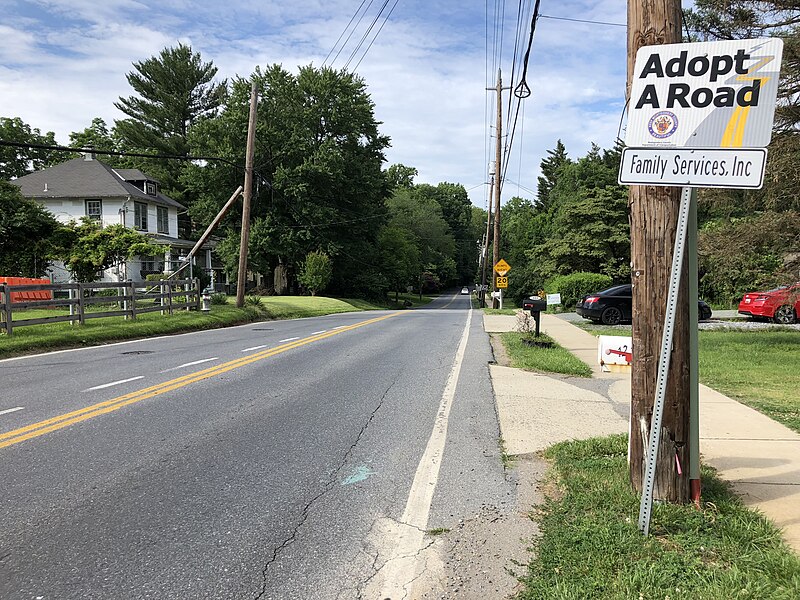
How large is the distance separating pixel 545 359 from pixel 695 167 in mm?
8118

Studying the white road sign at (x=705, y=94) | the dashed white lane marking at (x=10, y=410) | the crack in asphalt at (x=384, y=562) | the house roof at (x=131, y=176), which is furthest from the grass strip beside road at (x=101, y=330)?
the house roof at (x=131, y=176)

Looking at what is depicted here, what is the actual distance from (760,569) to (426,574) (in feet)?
5.87

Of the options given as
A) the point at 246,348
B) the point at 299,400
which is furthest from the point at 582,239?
the point at 299,400

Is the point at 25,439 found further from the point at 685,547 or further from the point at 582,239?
the point at 582,239

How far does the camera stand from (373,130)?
174 ft

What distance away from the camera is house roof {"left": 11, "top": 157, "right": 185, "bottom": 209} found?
3972 cm

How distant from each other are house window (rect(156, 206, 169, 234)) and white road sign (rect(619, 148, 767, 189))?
1781 inches

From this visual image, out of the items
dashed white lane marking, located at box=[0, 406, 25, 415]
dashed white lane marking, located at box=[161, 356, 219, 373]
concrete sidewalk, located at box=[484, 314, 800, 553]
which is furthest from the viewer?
dashed white lane marking, located at box=[161, 356, 219, 373]

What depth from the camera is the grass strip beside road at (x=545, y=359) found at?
10336 millimetres

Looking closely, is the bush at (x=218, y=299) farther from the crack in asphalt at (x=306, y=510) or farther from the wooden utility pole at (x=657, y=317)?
the wooden utility pole at (x=657, y=317)

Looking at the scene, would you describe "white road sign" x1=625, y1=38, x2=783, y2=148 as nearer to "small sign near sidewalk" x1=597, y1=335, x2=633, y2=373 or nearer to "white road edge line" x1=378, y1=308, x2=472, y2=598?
"white road edge line" x1=378, y1=308, x2=472, y2=598

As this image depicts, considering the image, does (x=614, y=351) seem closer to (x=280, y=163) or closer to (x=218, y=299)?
(x=218, y=299)

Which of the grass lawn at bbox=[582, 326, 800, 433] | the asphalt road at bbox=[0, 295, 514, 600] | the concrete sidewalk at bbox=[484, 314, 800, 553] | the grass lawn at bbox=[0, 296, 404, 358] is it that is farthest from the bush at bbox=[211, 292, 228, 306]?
the grass lawn at bbox=[582, 326, 800, 433]

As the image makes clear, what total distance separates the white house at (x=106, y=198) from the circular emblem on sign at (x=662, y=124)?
3775 centimetres
